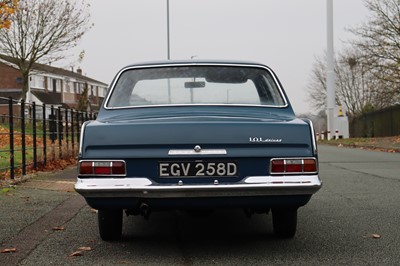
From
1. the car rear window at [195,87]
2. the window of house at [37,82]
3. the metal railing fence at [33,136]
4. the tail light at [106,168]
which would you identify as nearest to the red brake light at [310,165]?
the car rear window at [195,87]

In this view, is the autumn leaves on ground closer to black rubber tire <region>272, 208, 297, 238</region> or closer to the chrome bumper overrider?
the chrome bumper overrider

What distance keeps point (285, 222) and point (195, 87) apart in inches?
61.6

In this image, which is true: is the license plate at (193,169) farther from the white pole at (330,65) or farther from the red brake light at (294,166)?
the white pole at (330,65)

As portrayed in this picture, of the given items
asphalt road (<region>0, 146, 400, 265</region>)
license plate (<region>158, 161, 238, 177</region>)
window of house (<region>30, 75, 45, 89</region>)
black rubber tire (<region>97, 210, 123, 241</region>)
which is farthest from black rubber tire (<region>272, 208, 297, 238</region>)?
window of house (<region>30, 75, 45, 89</region>)

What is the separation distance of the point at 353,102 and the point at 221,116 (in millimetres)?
59272

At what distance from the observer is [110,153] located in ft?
14.4

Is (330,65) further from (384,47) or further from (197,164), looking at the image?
(197,164)

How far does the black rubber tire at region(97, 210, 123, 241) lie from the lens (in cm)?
492

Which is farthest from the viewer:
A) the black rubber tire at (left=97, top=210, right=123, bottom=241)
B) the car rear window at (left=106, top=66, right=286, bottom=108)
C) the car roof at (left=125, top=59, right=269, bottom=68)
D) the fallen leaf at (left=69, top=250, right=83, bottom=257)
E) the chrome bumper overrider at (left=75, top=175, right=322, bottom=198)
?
the car roof at (left=125, top=59, right=269, bottom=68)

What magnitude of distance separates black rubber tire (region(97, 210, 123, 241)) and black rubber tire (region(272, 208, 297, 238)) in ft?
4.52

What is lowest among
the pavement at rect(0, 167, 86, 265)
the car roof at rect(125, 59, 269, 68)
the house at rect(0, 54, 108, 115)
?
the pavement at rect(0, 167, 86, 265)

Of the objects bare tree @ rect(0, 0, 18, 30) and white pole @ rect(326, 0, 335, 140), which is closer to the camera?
bare tree @ rect(0, 0, 18, 30)

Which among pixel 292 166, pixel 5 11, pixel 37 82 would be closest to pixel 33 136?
pixel 5 11

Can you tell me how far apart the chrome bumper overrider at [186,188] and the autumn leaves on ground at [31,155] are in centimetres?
577
